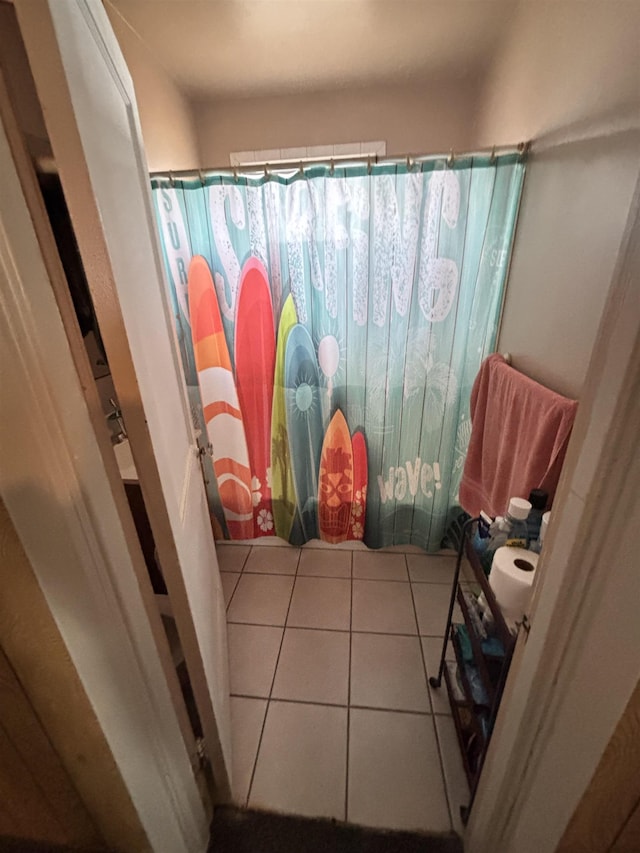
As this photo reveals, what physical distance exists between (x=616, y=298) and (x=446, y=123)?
78.6 inches

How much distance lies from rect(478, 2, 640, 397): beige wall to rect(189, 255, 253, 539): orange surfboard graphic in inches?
47.5

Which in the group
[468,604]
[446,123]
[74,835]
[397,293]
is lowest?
[74,835]

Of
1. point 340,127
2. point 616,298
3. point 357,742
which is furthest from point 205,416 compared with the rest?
point 340,127

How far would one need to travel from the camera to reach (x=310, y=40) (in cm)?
138

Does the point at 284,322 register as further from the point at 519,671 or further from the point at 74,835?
the point at 74,835

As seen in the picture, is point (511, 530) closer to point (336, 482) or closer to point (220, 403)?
point (336, 482)

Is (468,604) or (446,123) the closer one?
(468,604)

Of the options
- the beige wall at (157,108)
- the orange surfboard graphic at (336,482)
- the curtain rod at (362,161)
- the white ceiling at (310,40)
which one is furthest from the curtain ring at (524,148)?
the beige wall at (157,108)

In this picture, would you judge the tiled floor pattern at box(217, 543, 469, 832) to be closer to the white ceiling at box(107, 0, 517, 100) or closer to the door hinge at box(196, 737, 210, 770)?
the door hinge at box(196, 737, 210, 770)

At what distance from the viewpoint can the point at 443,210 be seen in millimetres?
1275

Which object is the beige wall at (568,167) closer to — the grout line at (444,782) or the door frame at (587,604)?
the door frame at (587,604)

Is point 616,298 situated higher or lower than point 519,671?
higher

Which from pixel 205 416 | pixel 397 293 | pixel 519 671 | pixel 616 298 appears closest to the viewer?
pixel 616 298

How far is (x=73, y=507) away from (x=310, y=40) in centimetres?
192
